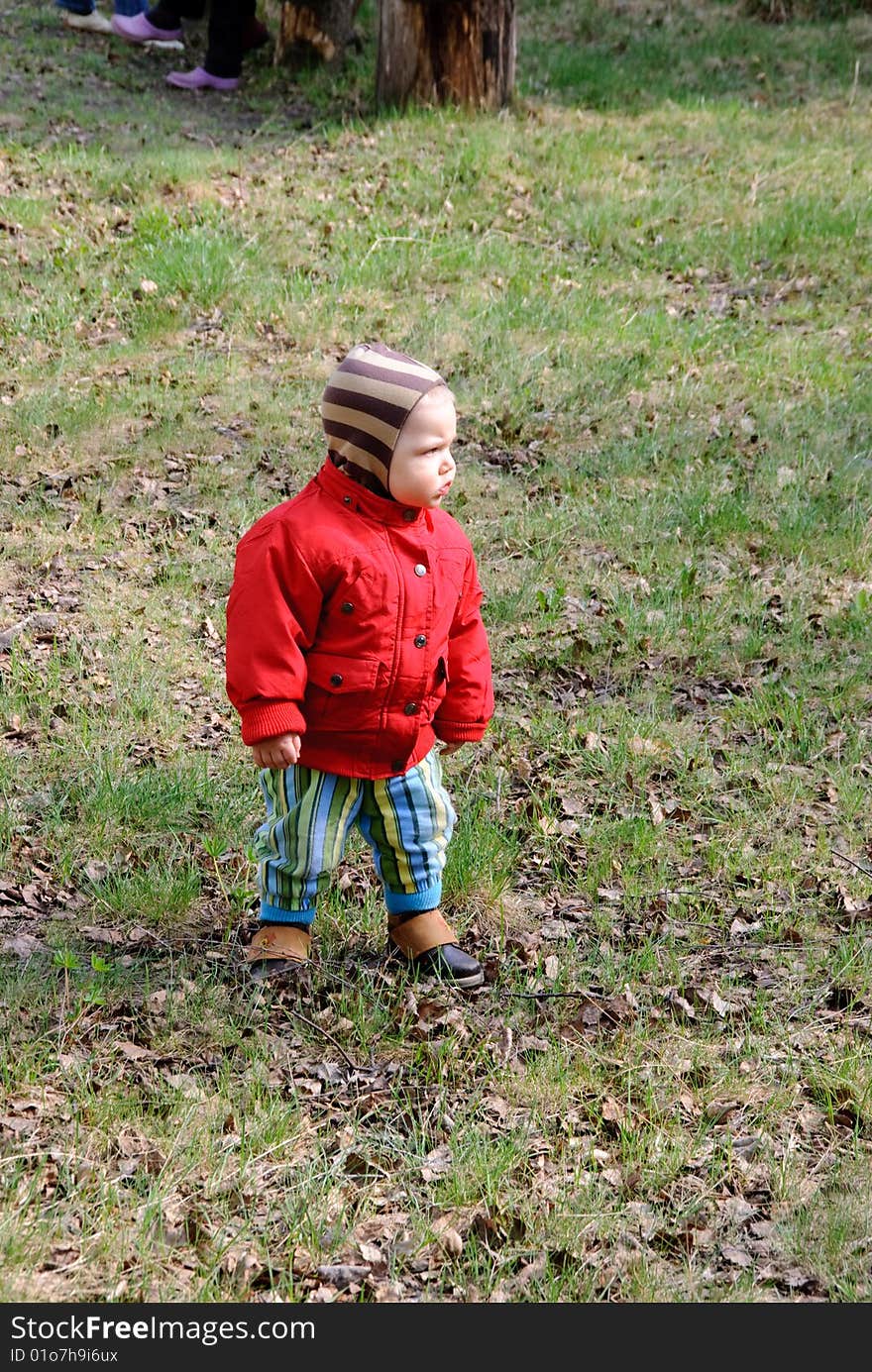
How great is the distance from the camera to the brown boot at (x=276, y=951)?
157 inches

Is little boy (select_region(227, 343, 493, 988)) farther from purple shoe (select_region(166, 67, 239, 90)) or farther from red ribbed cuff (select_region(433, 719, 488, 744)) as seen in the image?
purple shoe (select_region(166, 67, 239, 90))

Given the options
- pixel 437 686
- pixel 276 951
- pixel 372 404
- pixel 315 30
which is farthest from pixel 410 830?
pixel 315 30

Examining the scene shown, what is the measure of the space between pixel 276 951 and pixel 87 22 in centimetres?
1198

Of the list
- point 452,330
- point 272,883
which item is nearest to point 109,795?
point 272,883

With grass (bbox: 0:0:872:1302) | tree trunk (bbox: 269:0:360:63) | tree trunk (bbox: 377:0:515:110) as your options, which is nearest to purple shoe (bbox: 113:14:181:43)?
tree trunk (bbox: 269:0:360:63)

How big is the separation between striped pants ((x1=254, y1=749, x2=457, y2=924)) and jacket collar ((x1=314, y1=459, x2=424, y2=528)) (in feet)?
2.46

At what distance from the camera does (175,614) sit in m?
6.04

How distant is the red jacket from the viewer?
3441 mm

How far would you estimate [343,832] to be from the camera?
12.5 ft

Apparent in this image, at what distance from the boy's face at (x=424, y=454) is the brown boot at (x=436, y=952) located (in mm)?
1367

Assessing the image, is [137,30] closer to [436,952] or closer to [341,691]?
[341,691]

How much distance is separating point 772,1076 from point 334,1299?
1472 mm

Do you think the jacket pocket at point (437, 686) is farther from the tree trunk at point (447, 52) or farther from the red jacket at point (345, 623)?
the tree trunk at point (447, 52)

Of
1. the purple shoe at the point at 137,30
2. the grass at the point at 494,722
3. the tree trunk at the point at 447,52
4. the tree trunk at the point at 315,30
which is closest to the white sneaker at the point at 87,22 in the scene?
the purple shoe at the point at 137,30
